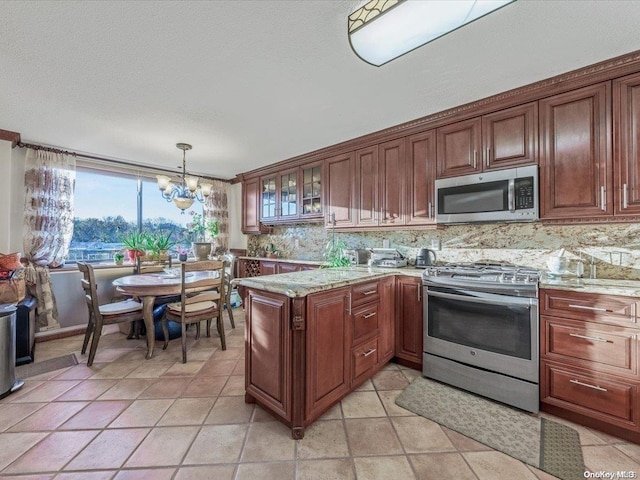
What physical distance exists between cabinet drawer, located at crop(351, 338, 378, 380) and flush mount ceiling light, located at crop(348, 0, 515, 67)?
6.56ft

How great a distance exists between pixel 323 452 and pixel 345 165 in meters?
A: 2.88

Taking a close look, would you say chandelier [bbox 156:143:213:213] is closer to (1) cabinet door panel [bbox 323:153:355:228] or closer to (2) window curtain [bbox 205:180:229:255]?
(1) cabinet door panel [bbox 323:153:355:228]

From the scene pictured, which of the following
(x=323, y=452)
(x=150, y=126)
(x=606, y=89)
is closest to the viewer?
(x=323, y=452)

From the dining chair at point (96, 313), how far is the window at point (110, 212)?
1.48m

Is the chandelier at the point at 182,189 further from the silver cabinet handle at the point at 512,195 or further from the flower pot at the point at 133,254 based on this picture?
the silver cabinet handle at the point at 512,195

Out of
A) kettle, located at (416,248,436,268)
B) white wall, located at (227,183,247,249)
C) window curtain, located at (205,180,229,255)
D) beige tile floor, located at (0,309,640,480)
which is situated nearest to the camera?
beige tile floor, located at (0,309,640,480)

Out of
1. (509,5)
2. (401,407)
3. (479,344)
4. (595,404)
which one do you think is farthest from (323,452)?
(509,5)

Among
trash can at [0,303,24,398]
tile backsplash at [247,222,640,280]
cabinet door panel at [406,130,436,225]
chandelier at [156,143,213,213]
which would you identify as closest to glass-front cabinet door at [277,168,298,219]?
tile backsplash at [247,222,640,280]

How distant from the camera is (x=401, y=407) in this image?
200cm

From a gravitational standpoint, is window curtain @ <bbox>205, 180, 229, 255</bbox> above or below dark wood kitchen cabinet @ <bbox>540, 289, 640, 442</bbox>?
above

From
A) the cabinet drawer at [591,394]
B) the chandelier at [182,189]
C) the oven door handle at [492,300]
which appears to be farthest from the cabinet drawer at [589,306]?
the chandelier at [182,189]

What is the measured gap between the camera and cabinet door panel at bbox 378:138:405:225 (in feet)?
9.68

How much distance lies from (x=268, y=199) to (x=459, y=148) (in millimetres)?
2975

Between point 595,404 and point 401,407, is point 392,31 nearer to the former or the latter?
point 401,407
